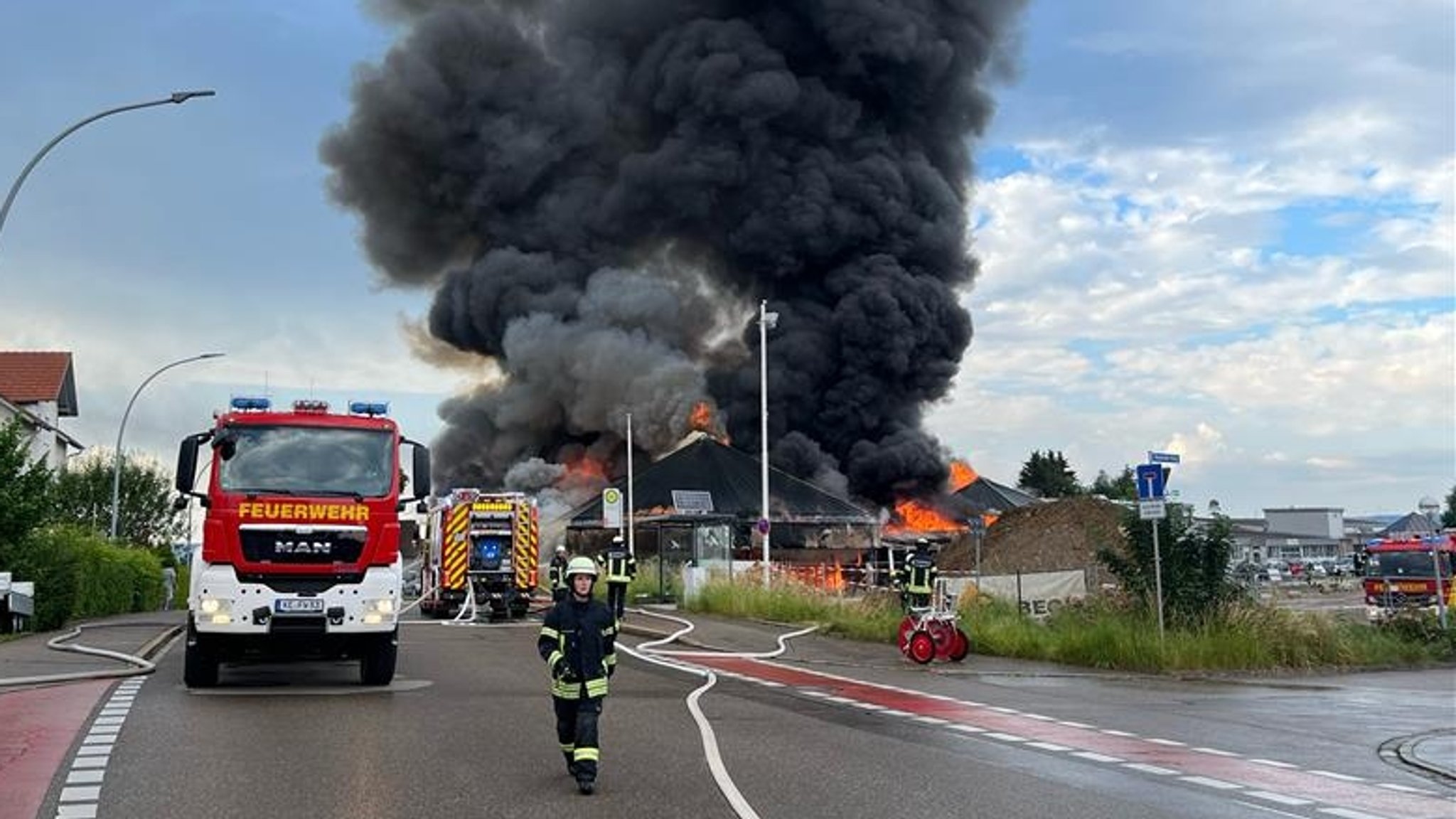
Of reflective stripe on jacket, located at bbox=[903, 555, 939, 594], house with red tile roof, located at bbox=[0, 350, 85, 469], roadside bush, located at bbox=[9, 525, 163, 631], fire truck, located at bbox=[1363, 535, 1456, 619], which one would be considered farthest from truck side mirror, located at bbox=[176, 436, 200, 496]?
house with red tile roof, located at bbox=[0, 350, 85, 469]

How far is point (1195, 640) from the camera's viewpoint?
16.5m

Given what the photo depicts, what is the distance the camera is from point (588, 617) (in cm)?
765

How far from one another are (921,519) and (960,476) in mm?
4908

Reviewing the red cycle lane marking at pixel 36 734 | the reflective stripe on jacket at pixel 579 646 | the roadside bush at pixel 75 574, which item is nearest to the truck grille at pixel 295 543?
the red cycle lane marking at pixel 36 734

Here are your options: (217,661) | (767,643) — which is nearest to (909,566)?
(767,643)

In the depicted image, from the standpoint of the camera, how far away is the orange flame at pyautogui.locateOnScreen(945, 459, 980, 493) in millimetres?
60969

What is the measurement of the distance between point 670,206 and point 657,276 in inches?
175

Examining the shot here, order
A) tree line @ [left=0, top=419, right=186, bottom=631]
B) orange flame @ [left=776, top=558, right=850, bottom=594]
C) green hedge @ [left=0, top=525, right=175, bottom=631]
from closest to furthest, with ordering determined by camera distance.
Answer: tree line @ [left=0, top=419, right=186, bottom=631]
green hedge @ [left=0, top=525, right=175, bottom=631]
orange flame @ [left=776, top=558, right=850, bottom=594]

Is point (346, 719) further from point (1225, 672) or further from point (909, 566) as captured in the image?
point (1225, 672)

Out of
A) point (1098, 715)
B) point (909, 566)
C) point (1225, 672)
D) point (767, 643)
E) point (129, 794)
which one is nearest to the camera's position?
point (129, 794)

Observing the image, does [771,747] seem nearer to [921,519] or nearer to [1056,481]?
[921,519]

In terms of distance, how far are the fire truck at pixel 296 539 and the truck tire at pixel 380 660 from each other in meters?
0.01

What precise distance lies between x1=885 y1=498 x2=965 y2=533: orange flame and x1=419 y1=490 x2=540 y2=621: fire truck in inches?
1261

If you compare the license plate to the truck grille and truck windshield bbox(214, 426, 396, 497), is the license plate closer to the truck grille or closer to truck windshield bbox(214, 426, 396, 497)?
the truck grille
